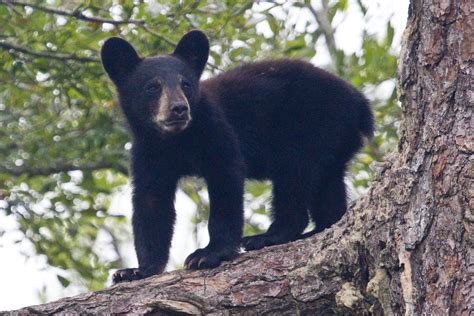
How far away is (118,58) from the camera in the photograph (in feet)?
29.5

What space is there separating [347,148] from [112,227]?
13.2 metres

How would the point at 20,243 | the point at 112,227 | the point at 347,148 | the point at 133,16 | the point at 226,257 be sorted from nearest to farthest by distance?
the point at 226,257
the point at 347,148
the point at 133,16
the point at 20,243
the point at 112,227

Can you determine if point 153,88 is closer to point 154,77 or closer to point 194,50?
point 154,77

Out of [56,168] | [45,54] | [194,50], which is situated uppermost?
[45,54]

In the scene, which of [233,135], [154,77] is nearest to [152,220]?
[233,135]

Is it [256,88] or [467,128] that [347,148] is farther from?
[467,128]

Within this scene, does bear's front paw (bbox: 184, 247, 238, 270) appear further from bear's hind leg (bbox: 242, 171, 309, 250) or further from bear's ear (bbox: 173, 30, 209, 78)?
bear's ear (bbox: 173, 30, 209, 78)

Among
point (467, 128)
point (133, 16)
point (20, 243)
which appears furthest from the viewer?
point (20, 243)

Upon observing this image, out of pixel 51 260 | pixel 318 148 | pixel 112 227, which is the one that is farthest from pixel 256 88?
pixel 112 227

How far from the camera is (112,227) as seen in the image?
834 inches

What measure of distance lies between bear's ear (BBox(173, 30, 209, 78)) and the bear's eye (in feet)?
1.75

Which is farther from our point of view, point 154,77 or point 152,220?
point 154,77

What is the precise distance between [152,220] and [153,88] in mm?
1355

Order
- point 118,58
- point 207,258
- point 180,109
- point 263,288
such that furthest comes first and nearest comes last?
point 118,58 < point 180,109 < point 207,258 < point 263,288
